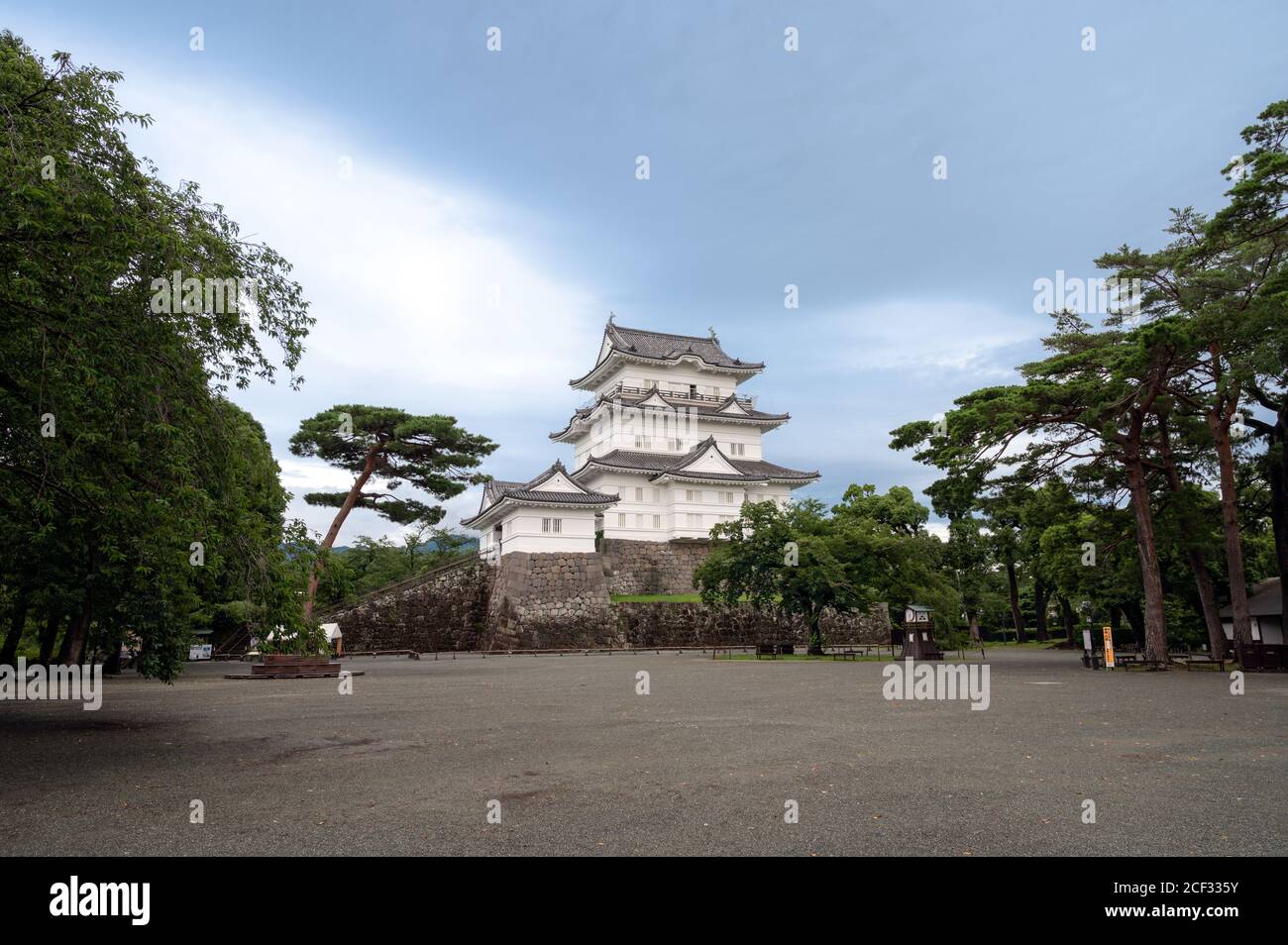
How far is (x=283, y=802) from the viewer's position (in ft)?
21.1

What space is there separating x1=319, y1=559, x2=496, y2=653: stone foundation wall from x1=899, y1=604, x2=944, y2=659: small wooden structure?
19.1 meters

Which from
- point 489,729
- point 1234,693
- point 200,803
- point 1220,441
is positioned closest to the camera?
point 200,803

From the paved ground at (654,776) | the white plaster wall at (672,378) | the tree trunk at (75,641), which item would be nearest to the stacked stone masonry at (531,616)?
the tree trunk at (75,641)

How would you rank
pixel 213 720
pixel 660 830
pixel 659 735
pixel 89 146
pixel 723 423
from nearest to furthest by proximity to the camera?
1. pixel 660 830
2. pixel 89 146
3. pixel 659 735
4. pixel 213 720
5. pixel 723 423

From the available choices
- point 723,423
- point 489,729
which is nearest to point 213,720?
point 489,729

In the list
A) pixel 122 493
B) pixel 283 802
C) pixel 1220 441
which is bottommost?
pixel 283 802

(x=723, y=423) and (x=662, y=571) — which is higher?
(x=723, y=423)

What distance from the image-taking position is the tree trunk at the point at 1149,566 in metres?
21.8

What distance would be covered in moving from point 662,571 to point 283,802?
36890 millimetres

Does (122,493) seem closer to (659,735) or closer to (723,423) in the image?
(659,735)

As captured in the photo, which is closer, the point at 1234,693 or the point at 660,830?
the point at 660,830

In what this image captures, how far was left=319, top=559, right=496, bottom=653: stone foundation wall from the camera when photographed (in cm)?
3581

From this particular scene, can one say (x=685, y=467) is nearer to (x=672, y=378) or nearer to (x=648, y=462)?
(x=648, y=462)

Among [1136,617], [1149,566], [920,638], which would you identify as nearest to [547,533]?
[920,638]
